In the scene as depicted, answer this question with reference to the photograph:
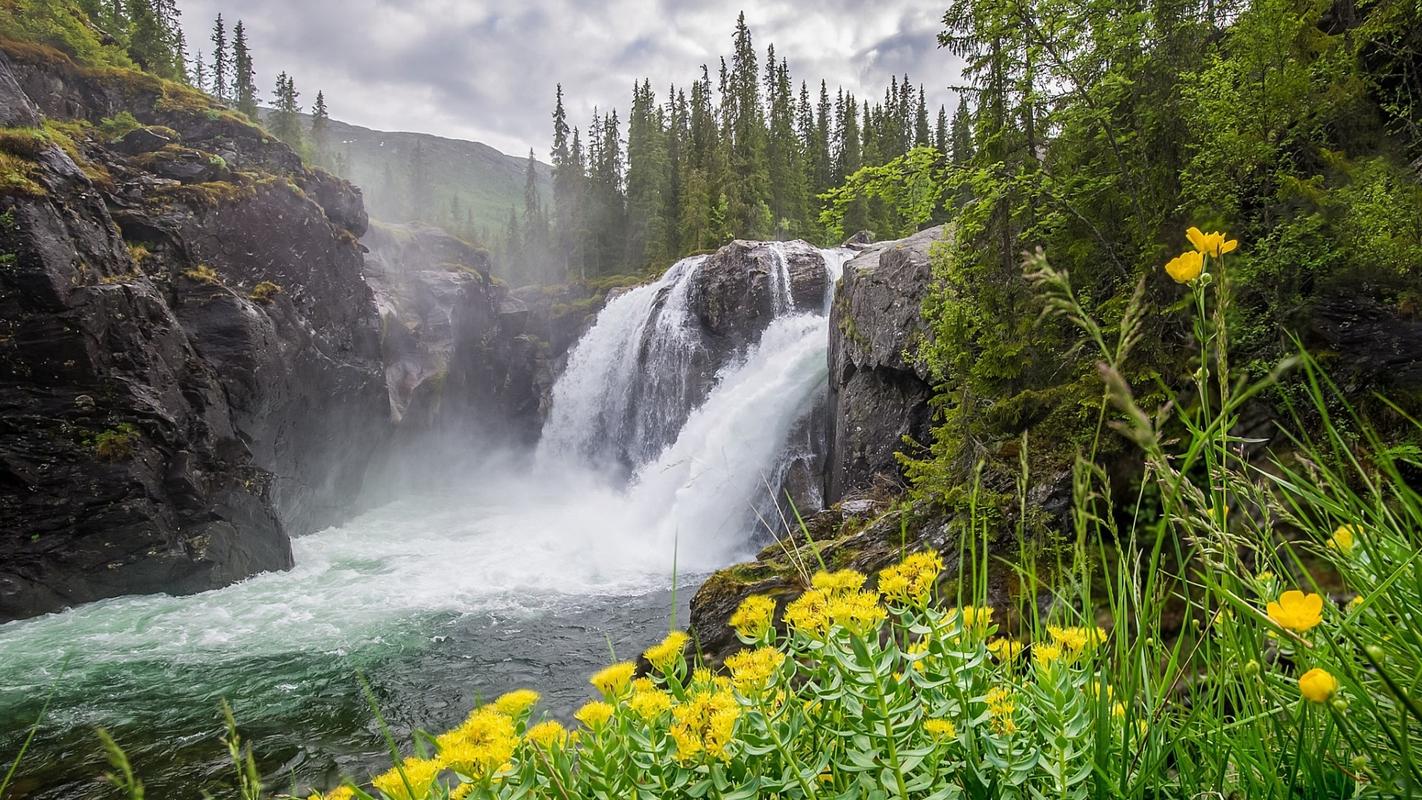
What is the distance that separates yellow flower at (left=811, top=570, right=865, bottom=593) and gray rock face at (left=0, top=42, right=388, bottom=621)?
14.8 meters

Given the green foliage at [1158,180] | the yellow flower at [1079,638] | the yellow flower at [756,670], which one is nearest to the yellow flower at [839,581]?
the yellow flower at [756,670]

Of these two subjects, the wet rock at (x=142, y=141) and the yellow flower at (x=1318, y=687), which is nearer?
the yellow flower at (x=1318, y=687)

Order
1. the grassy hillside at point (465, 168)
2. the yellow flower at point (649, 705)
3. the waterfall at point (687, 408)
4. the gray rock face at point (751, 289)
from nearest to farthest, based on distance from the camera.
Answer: the yellow flower at point (649, 705)
the waterfall at point (687, 408)
the gray rock face at point (751, 289)
the grassy hillside at point (465, 168)

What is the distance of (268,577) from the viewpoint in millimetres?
13648

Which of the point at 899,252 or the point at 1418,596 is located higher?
the point at 899,252

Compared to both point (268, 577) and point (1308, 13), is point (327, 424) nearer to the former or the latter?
point (268, 577)

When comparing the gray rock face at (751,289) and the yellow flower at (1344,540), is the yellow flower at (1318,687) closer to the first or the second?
the yellow flower at (1344,540)

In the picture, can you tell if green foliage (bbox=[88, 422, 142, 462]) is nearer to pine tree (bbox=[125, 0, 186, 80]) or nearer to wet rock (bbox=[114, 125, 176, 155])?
wet rock (bbox=[114, 125, 176, 155])

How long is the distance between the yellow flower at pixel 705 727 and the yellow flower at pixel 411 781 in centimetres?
39

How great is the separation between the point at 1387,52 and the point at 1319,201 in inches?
58.9

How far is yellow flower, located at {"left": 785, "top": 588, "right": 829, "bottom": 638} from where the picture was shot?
1.28 m

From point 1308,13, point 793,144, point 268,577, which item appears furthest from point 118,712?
point 793,144

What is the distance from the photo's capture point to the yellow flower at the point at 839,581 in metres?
1.35

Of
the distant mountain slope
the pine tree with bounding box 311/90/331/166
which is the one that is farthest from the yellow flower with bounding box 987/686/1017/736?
the distant mountain slope
